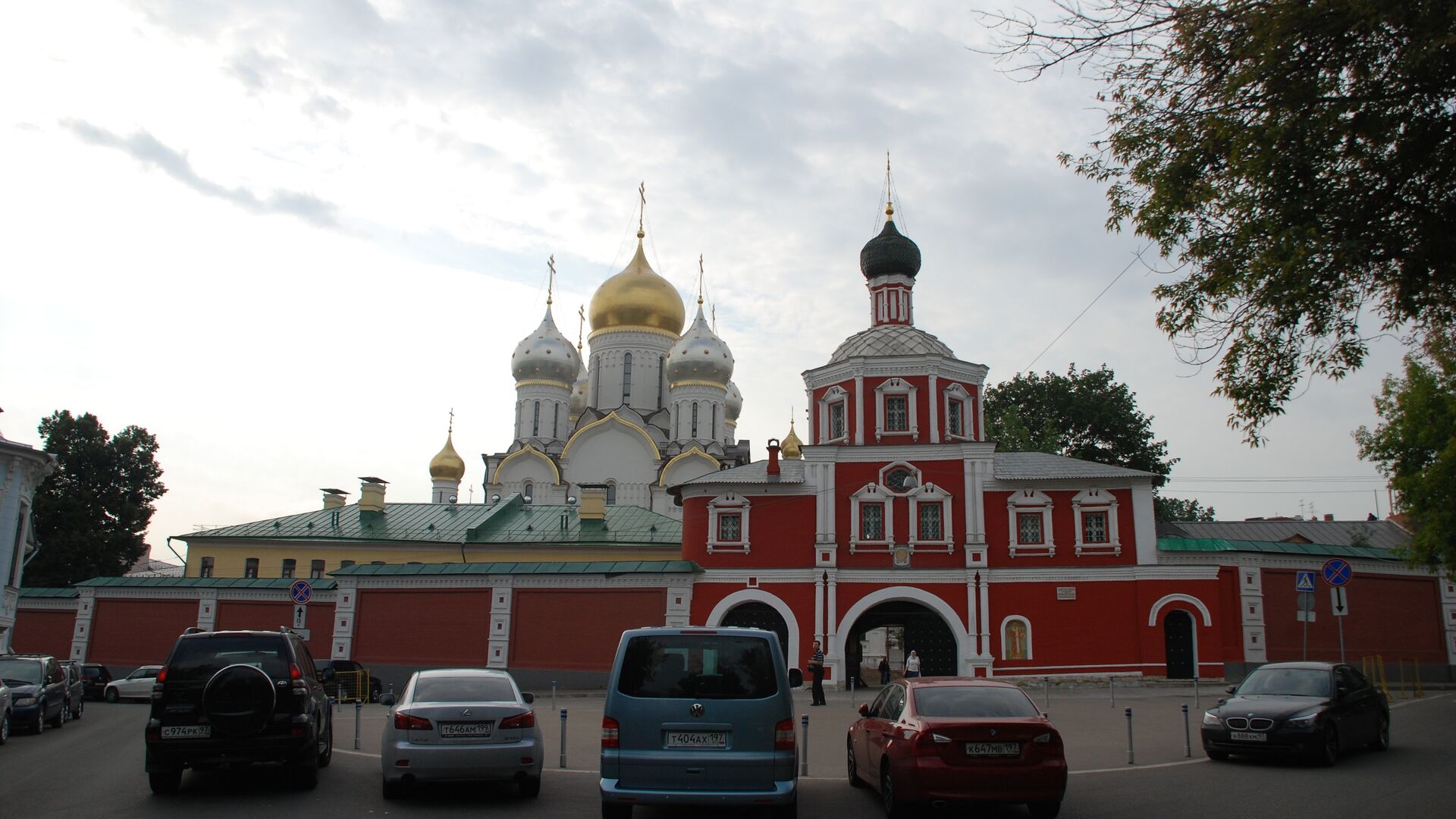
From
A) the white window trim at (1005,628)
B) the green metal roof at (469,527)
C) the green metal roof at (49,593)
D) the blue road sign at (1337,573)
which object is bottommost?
the white window trim at (1005,628)

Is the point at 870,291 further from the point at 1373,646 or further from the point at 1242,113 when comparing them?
the point at 1242,113

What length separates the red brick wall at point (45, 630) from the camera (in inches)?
1350

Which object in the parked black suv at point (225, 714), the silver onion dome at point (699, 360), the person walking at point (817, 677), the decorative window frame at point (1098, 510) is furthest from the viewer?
the silver onion dome at point (699, 360)

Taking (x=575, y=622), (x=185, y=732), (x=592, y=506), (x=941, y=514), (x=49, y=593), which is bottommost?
(x=185, y=732)

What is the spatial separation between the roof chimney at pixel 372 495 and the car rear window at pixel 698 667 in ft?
119

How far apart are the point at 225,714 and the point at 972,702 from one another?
699 cm

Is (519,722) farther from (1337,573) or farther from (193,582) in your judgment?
(193,582)

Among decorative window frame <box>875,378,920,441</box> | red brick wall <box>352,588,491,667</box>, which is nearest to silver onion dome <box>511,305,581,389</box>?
red brick wall <box>352,588,491,667</box>

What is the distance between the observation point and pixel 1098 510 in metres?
31.0

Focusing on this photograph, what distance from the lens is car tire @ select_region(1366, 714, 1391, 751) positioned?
14.1 m

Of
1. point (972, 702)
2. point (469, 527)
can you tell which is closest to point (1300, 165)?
point (972, 702)

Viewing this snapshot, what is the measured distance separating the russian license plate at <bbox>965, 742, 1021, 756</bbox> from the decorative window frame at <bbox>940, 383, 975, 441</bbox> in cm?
2347

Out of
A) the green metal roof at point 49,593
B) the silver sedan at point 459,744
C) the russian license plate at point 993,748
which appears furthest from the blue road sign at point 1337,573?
the green metal roof at point 49,593

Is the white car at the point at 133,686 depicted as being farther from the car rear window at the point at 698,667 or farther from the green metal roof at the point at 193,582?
the car rear window at the point at 698,667
